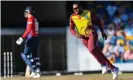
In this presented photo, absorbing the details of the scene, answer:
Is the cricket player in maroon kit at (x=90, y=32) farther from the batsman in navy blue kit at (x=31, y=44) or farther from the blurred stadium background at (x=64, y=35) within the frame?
the blurred stadium background at (x=64, y=35)

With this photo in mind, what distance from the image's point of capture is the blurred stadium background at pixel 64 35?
1778cm

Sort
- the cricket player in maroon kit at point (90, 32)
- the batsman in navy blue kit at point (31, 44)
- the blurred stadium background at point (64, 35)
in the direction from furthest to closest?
the blurred stadium background at point (64, 35) < the batsman in navy blue kit at point (31, 44) < the cricket player in maroon kit at point (90, 32)

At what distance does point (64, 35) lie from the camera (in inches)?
730

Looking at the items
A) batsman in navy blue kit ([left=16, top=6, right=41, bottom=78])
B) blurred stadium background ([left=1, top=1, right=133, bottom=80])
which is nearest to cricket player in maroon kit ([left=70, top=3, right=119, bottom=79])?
batsman in navy blue kit ([left=16, top=6, right=41, bottom=78])

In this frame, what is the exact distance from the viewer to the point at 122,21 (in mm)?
17828

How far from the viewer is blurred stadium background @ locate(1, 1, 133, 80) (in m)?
17.8

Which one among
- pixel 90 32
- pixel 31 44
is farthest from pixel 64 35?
pixel 90 32

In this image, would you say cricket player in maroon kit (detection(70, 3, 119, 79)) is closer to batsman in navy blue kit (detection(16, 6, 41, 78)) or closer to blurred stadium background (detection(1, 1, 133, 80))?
batsman in navy blue kit (detection(16, 6, 41, 78))

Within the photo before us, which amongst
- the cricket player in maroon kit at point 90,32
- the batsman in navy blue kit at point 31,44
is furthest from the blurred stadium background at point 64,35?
the cricket player in maroon kit at point 90,32

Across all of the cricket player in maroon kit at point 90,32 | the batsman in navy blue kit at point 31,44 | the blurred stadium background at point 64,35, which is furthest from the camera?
the blurred stadium background at point 64,35

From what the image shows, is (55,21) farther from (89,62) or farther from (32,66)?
(32,66)

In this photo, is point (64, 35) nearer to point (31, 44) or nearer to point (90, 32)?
point (31, 44)

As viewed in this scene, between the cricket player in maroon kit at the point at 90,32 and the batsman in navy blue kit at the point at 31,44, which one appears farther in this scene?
the batsman in navy blue kit at the point at 31,44

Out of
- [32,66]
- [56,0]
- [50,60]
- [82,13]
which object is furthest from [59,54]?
[82,13]
